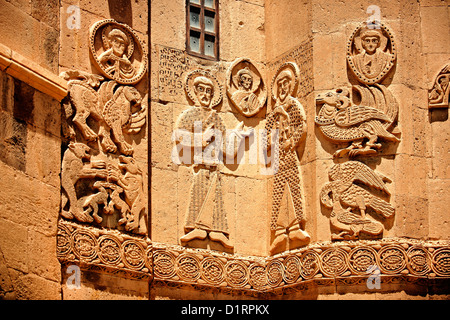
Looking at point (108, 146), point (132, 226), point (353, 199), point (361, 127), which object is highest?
point (361, 127)

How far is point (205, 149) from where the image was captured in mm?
13734

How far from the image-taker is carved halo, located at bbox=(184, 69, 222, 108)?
13.9 m

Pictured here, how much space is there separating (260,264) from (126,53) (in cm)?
314

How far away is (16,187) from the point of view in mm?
11320

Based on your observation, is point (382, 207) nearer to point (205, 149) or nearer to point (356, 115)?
point (356, 115)

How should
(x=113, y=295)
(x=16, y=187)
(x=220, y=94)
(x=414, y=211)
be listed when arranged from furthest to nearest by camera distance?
1. (x=220, y=94)
2. (x=414, y=211)
3. (x=113, y=295)
4. (x=16, y=187)

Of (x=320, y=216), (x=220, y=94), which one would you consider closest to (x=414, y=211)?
(x=320, y=216)

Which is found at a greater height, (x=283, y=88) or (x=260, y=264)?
(x=283, y=88)

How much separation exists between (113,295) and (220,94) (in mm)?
3276

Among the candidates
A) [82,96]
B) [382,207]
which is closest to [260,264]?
[382,207]

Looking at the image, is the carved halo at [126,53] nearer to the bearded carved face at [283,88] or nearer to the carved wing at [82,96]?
the carved wing at [82,96]

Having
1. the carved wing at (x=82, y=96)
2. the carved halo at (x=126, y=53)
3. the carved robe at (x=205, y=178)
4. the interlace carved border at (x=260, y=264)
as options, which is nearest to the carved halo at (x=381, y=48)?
the carved robe at (x=205, y=178)

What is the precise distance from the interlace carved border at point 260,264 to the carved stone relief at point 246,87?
2.03m

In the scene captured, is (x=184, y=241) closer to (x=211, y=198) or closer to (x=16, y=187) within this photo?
(x=211, y=198)
